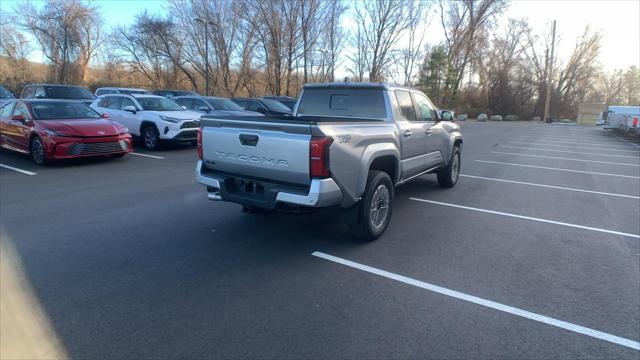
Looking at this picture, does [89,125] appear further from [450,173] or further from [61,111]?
[450,173]

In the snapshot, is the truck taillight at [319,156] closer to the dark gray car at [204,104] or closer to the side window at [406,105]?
the side window at [406,105]

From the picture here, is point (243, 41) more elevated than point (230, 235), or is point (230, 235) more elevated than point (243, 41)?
point (243, 41)

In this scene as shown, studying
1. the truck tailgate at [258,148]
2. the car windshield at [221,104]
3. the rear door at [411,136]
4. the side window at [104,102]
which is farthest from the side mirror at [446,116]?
the side window at [104,102]

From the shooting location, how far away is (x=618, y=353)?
2938 mm

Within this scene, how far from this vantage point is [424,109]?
6840 mm

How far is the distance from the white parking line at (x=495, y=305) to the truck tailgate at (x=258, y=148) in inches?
42.2

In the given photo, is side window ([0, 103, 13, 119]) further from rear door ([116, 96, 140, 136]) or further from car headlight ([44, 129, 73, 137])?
rear door ([116, 96, 140, 136])

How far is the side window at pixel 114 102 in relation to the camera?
13484 mm

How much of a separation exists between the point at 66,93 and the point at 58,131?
748cm

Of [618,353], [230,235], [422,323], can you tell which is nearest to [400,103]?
[230,235]

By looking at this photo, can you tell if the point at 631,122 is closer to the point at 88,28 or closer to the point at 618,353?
the point at 618,353

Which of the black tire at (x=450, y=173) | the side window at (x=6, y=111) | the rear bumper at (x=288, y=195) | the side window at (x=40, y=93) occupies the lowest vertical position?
the black tire at (x=450, y=173)

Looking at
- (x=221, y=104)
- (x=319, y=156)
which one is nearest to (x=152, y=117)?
(x=221, y=104)

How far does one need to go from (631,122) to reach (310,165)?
79.4ft
